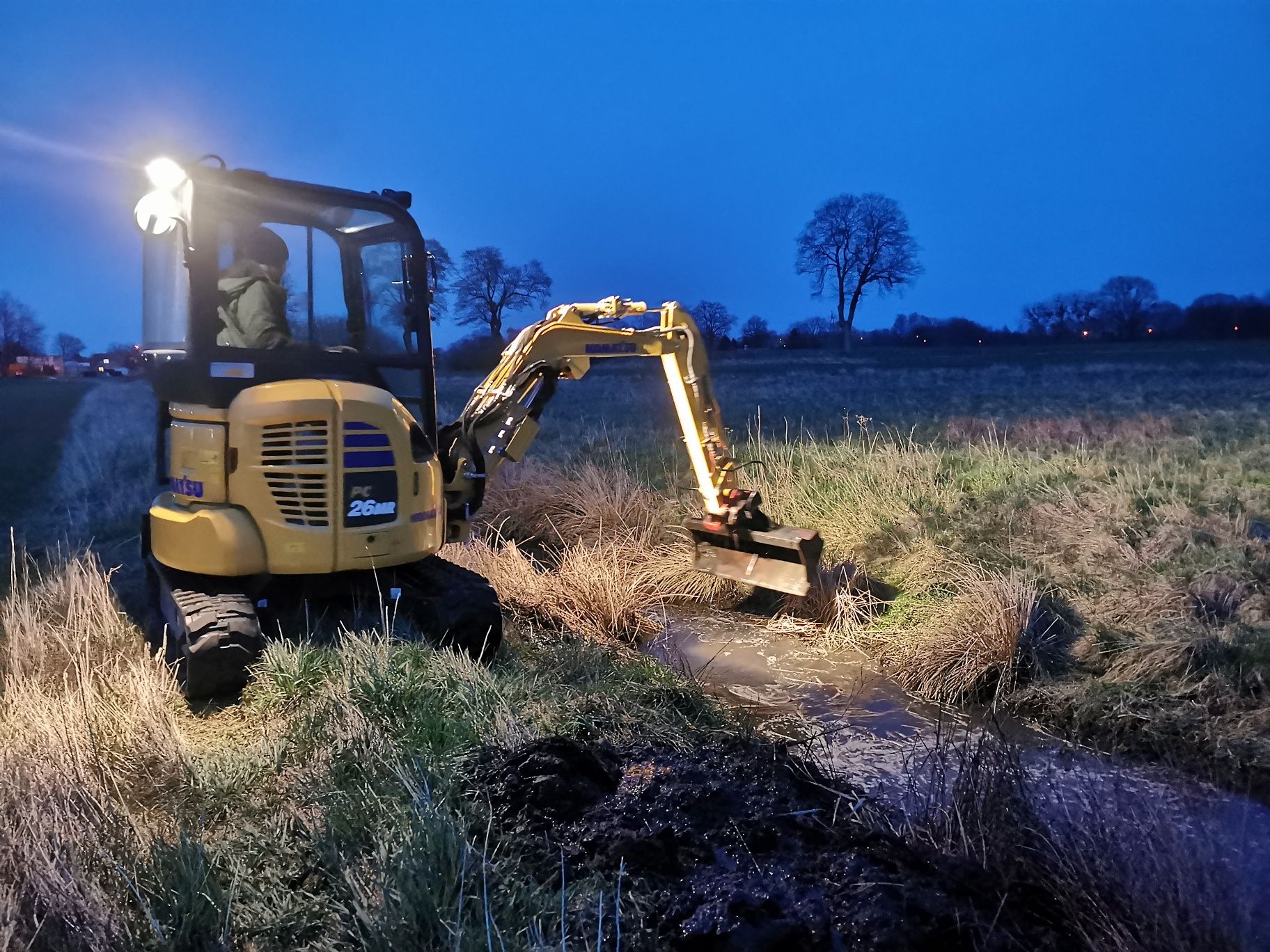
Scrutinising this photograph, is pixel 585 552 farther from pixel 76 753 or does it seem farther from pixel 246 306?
pixel 76 753

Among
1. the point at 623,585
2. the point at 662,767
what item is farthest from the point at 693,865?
the point at 623,585

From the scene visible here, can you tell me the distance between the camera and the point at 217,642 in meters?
4.32

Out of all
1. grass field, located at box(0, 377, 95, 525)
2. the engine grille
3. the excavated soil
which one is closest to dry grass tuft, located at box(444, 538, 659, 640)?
the engine grille

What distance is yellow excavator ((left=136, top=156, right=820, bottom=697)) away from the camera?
460cm

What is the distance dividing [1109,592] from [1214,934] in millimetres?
3871

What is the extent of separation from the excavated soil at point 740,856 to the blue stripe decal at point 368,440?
6.16 ft

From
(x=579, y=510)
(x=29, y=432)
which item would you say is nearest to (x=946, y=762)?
(x=579, y=510)

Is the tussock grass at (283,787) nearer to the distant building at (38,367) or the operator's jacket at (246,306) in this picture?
the operator's jacket at (246,306)

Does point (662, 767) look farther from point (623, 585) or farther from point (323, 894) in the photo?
point (623, 585)

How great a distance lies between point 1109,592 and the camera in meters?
5.97

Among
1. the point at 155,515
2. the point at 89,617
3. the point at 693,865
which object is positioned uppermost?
the point at 155,515

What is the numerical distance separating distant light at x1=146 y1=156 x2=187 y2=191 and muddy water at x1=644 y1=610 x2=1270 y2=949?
12.1ft

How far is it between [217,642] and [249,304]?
1730mm

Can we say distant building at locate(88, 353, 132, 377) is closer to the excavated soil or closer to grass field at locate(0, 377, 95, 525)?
grass field at locate(0, 377, 95, 525)
